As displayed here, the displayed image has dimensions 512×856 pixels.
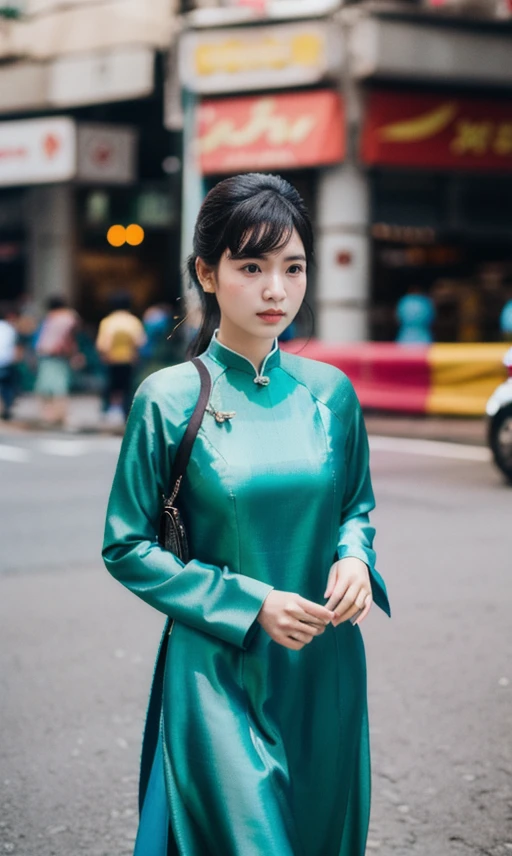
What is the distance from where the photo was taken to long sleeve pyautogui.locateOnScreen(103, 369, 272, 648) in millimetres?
2299

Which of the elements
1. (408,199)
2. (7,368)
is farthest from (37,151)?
(408,199)

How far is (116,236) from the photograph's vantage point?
2422 cm

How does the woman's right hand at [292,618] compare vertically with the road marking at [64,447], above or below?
above

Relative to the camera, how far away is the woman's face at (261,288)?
240 cm

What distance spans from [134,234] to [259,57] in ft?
17.6

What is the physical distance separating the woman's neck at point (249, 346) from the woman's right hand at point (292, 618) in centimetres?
46

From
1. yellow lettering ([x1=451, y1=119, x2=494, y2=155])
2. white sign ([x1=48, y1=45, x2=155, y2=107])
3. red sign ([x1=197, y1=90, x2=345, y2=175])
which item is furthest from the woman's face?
white sign ([x1=48, y1=45, x2=155, y2=107])

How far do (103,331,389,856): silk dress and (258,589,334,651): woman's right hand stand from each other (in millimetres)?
25

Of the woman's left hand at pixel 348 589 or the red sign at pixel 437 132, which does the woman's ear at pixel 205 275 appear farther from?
the red sign at pixel 437 132

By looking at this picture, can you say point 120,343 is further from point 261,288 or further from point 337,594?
point 337,594

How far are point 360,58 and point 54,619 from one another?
48.3ft

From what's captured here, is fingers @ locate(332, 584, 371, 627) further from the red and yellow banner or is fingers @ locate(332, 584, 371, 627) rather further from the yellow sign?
the yellow sign

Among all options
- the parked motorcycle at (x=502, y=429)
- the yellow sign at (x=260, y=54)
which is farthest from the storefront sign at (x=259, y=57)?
the parked motorcycle at (x=502, y=429)

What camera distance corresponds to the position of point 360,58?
19.4 metres
